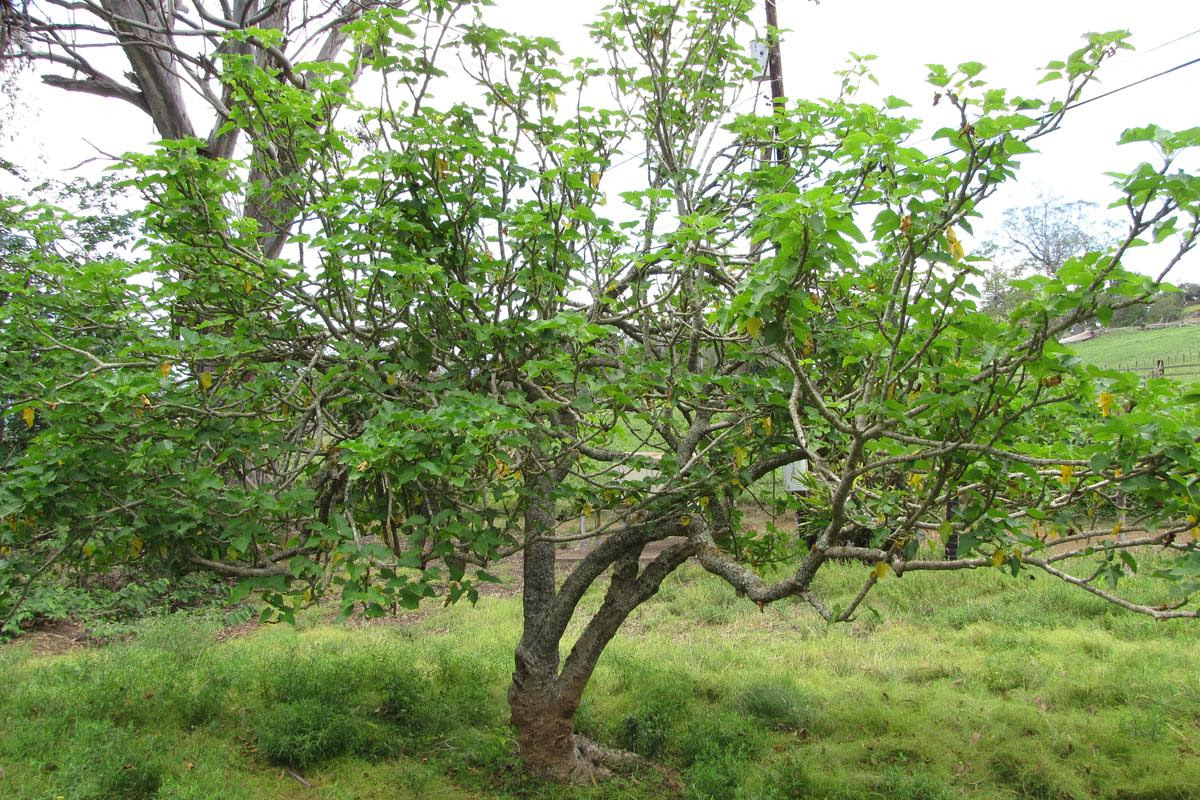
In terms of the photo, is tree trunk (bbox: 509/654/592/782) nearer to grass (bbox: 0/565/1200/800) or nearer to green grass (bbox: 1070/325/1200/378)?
grass (bbox: 0/565/1200/800)

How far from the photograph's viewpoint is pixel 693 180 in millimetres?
4832

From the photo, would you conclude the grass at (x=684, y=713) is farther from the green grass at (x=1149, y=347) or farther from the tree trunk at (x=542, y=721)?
the green grass at (x=1149, y=347)

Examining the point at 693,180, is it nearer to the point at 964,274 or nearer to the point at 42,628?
the point at 964,274

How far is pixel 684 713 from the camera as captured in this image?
591 cm

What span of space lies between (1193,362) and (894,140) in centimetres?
1879

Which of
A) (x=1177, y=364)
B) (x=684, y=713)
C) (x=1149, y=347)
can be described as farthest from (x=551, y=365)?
(x=1149, y=347)

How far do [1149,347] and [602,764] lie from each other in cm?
2150

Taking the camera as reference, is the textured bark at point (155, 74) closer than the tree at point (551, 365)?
No

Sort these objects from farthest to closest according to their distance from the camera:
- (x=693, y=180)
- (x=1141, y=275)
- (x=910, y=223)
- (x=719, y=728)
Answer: (x=719, y=728) → (x=693, y=180) → (x=910, y=223) → (x=1141, y=275)

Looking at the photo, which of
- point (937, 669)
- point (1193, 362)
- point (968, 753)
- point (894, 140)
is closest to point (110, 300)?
point (894, 140)

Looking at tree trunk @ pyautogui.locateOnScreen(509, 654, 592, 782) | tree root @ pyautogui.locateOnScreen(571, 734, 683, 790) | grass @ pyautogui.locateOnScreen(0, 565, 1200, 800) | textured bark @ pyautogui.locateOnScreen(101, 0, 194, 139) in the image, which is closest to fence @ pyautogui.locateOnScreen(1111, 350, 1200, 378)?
grass @ pyautogui.locateOnScreen(0, 565, 1200, 800)

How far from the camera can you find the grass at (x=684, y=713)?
4727 millimetres

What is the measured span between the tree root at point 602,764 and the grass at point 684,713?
0.14 metres

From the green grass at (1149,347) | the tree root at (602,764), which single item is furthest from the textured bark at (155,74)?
the green grass at (1149,347)
